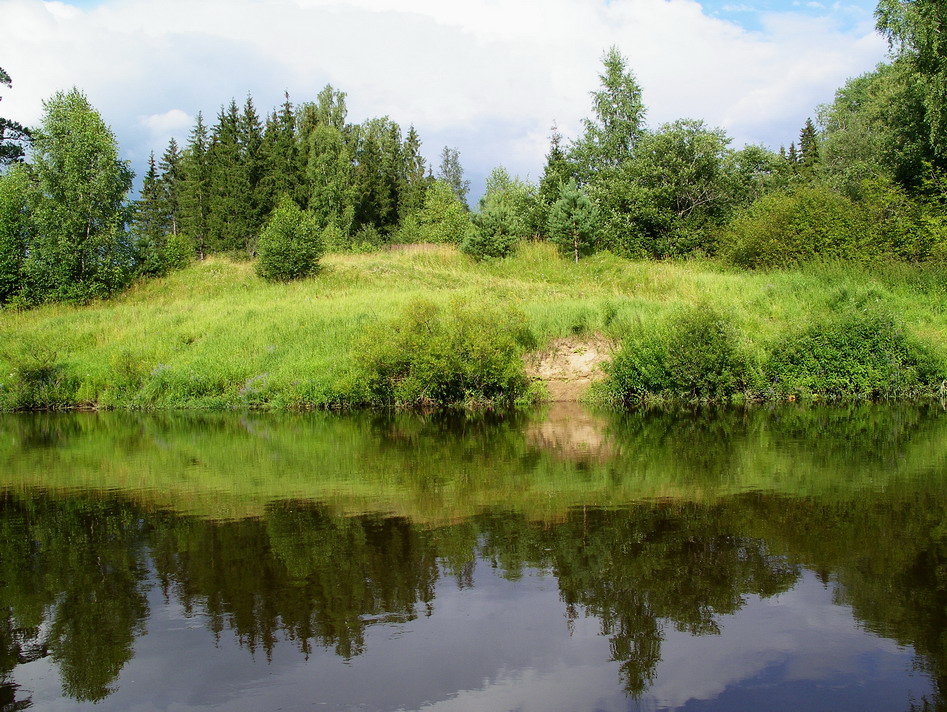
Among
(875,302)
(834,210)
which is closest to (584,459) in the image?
(875,302)

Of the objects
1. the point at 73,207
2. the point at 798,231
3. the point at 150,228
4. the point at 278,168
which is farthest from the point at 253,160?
the point at 798,231

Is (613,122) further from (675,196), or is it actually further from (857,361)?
(857,361)

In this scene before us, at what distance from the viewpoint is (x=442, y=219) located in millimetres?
57156

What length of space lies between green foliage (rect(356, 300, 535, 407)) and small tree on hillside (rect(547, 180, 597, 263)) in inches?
587

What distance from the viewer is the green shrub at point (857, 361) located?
20.9 m

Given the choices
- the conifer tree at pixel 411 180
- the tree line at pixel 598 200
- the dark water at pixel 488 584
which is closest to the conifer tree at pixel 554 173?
the tree line at pixel 598 200

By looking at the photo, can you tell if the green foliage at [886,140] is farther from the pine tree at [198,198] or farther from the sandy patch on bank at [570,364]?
the pine tree at [198,198]

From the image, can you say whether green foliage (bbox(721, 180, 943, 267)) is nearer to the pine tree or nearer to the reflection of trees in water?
the reflection of trees in water

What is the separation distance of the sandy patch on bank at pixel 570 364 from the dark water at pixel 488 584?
10654 mm

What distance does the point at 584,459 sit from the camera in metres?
12.8

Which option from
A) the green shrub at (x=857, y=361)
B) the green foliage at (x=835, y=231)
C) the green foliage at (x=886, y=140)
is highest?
the green foliage at (x=886, y=140)

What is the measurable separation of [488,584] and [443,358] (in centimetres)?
1494

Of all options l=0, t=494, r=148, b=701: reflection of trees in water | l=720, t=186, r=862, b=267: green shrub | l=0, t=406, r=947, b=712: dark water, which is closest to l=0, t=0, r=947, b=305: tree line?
l=720, t=186, r=862, b=267: green shrub

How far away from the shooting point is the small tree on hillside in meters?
36.8
